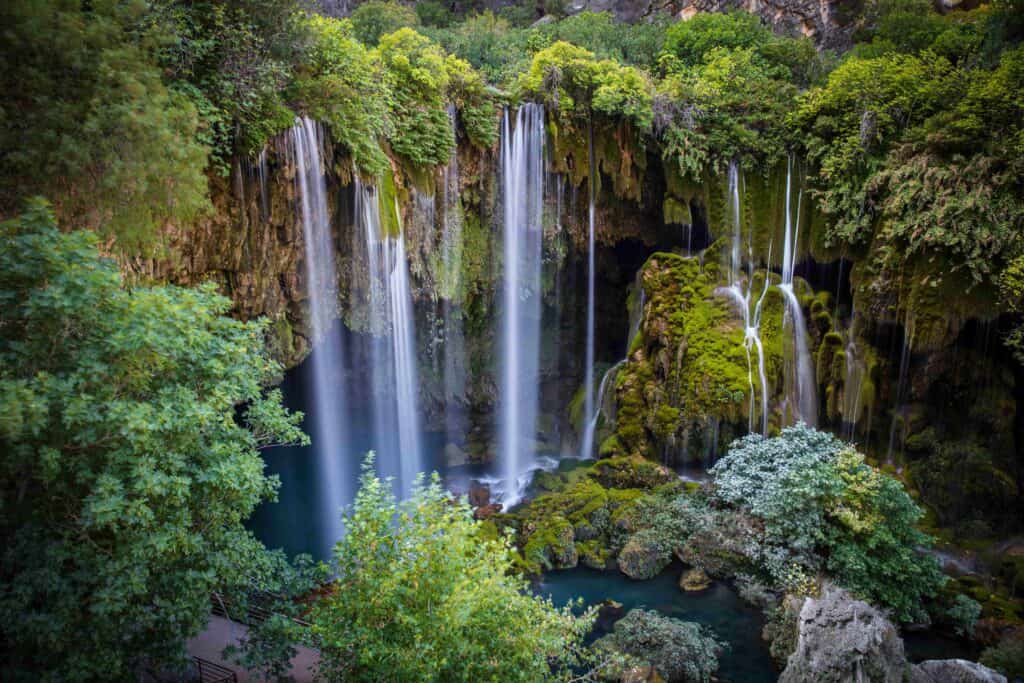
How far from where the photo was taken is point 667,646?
10.7m

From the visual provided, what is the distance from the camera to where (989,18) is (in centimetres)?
1599

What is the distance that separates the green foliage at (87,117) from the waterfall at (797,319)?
49.0 feet

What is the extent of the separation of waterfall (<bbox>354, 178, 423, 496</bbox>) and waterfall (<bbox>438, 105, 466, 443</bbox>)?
1.13 meters

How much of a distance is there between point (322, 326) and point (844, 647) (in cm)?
1240

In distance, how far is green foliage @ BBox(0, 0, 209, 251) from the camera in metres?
7.54

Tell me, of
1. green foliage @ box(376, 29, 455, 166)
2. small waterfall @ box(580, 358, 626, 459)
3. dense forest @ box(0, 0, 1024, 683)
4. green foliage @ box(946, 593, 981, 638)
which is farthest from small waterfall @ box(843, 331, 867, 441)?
green foliage @ box(376, 29, 455, 166)

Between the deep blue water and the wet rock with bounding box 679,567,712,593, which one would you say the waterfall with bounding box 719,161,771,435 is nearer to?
the wet rock with bounding box 679,567,712,593

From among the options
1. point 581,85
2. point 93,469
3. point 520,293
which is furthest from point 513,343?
point 93,469

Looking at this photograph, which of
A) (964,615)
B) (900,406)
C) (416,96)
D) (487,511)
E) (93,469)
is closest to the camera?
(93,469)

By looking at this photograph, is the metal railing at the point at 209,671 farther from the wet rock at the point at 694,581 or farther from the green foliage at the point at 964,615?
the green foliage at the point at 964,615

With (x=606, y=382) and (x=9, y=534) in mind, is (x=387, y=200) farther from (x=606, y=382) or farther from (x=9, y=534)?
(x=9, y=534)

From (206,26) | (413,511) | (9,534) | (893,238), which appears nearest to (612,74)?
(893,238)

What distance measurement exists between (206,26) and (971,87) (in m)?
15.7

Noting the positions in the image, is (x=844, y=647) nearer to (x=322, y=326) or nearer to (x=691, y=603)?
(x=691, y=603)
